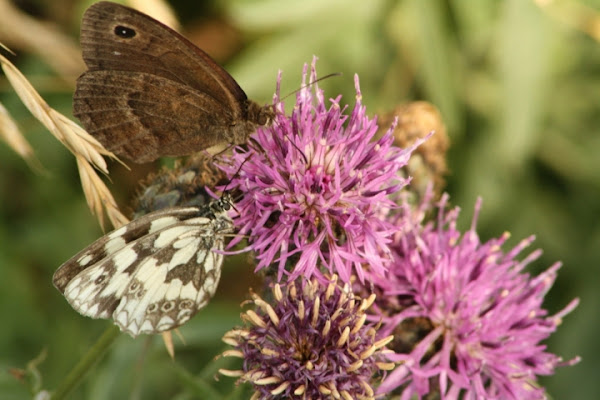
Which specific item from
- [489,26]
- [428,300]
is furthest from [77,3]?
[428,300]

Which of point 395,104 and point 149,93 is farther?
point 395,104

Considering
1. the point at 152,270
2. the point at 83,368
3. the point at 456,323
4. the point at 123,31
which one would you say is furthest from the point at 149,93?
the point at 456,323

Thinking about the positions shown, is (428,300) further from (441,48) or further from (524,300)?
(441,48)

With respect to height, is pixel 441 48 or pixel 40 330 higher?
pixel 441 48

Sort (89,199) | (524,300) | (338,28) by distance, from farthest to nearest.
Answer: (338,28), (524,300), (89,199)

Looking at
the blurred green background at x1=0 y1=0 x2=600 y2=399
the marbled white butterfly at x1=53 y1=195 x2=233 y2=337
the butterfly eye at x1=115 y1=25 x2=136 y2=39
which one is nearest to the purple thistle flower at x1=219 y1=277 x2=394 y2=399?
the marbled white butterfly at x1=53 y1=195 x2=233 y2=337

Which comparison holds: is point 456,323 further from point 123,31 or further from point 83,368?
point 123,31
